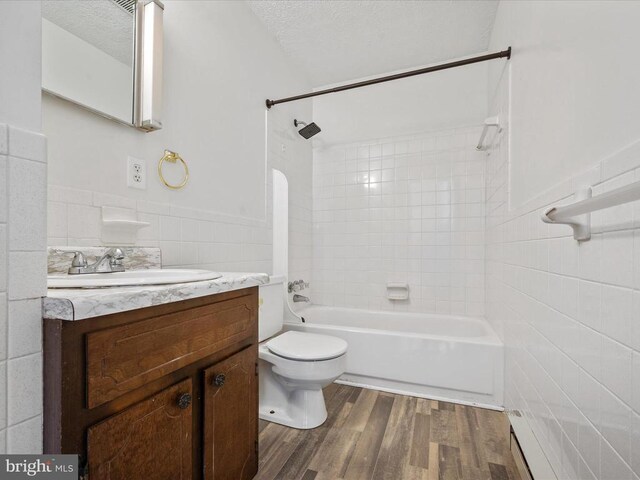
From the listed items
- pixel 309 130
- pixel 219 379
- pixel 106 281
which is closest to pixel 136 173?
pixel 106 281

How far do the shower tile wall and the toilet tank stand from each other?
1.28 m

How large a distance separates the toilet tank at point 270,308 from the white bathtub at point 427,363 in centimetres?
42

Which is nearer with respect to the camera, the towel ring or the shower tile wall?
the towel ring

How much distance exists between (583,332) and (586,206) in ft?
1.34

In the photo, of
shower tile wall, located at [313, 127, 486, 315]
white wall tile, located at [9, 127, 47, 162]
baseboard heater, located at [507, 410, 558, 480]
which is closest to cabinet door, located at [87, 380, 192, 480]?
white wall tile, located at [9, 127, 47, 162]

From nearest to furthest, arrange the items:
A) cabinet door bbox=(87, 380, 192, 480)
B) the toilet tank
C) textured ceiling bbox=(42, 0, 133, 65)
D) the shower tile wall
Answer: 1. cabinet door bbox=(87, 380, 192, 480)
2. textured ceiling bbox=(42, 0, 133, 65)
3. the toilet tank
4. the shower tile wall

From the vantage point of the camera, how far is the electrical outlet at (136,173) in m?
1.26

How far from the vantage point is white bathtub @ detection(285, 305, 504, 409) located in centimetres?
189

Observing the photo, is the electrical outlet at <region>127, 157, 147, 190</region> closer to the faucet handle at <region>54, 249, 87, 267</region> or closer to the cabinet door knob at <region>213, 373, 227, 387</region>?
the faucet handle at <region>54, 249, 87, 267</region>

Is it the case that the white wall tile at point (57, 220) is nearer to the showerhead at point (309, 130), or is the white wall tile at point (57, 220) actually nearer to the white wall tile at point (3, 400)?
the white wall tile at point (3, 400)

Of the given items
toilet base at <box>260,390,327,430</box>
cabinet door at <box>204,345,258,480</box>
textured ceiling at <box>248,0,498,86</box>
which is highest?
textured ceiling at <box>248,0,498,86</box>

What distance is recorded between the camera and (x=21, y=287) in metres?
0.59

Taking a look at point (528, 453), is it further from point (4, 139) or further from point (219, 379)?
point (4, 139)

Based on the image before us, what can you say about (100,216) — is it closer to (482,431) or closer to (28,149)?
(28,149)
